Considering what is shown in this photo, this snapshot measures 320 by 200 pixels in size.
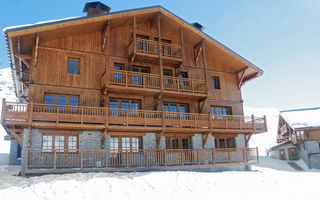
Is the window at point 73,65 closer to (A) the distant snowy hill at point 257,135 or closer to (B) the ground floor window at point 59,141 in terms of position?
(B) the ground floor window at point 59,141

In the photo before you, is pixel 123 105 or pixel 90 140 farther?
pixel 123 105

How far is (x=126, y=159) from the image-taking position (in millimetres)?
17234

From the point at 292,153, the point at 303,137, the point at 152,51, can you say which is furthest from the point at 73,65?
the point at 292,153

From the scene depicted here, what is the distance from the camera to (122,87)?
59.0 ft

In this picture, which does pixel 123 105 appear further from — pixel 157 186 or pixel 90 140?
pixel 157 186

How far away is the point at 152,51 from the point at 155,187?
10.9m

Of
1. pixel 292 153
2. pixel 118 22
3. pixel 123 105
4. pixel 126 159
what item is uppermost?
pixel 118 22

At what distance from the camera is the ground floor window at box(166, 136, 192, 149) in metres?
20.1

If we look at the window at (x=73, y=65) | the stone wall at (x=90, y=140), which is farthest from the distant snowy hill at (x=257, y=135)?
the stone wall at (x=90, y=140)

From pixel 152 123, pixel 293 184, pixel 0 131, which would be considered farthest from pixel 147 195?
pixel 0 131

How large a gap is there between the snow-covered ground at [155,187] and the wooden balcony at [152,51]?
8.64 metres

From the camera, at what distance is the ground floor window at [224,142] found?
2195 centimetres

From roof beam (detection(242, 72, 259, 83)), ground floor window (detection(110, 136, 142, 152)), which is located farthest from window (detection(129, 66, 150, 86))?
roof beam (detection(242, 72, 259, 83))

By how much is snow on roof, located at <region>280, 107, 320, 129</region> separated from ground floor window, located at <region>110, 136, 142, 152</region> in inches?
784
